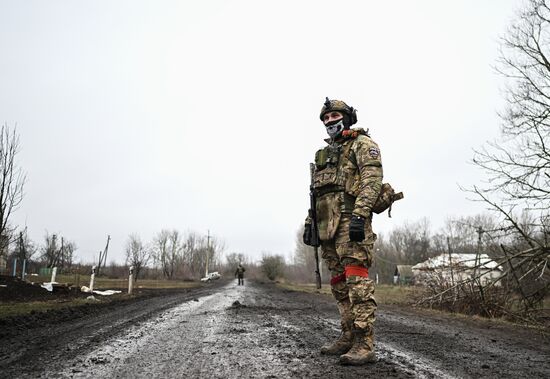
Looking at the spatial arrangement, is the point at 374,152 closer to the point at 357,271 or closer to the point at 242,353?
the point at 357,271

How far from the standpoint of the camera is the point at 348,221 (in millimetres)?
3609

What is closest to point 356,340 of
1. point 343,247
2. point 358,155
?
point 343,247

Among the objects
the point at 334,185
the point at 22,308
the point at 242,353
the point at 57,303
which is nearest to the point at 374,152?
the point at 334,185

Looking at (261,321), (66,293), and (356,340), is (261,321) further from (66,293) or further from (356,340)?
(66,293)

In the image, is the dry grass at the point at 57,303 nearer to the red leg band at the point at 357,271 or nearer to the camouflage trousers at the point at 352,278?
the camouflage trousers at the point at 352,278

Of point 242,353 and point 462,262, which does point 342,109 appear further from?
point 462,262

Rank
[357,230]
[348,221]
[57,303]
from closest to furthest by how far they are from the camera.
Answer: [357,230], [348,221], [57,303]

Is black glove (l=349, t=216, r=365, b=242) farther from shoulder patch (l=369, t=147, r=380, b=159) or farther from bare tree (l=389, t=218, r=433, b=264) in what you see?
bare tree (l=389, t=218, r=433, b=264)

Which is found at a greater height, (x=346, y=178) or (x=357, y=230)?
(x=346, y=178)

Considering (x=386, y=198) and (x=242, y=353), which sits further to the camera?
(x=386, y=198)

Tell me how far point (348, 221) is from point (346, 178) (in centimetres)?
43

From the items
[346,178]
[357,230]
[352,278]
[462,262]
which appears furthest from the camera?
[462,262]

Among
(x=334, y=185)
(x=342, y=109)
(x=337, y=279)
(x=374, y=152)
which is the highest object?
(x=342, y=109)

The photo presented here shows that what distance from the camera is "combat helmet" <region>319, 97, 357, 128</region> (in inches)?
159
